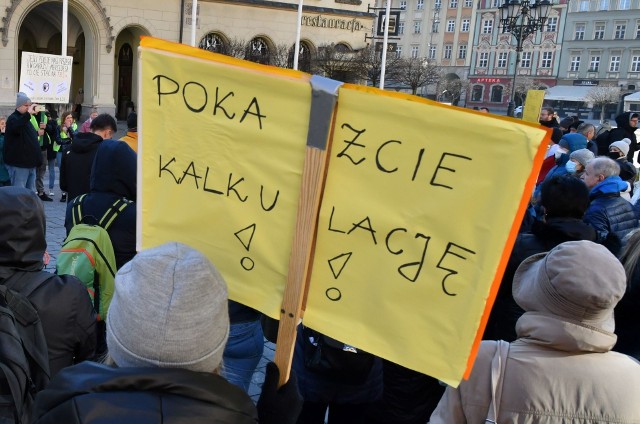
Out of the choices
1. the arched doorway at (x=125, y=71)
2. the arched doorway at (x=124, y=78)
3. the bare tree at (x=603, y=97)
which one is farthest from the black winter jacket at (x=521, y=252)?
the bare tree at (x=603, y=97)

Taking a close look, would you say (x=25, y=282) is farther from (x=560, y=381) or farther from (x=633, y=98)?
(x=633, y=98)

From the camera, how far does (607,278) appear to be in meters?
1.83

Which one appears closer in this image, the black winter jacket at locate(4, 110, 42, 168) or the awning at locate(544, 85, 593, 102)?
the black winter jacket at locate(4, 110, 42, 168)

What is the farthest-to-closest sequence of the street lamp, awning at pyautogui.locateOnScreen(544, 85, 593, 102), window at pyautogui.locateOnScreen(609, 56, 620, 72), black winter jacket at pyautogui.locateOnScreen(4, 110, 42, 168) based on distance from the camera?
window at pyautogui.locateOnScreen(609, 56, 620, 72) < awning at pyautogui.locateOnScreen(544, 85, 593, 102) < the street lamp < black winter jacket at pyautogui.locateOnScreen(4, 110, 42, 168)

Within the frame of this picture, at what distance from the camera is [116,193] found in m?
3.77

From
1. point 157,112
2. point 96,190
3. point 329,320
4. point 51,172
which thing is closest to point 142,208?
point 157,112

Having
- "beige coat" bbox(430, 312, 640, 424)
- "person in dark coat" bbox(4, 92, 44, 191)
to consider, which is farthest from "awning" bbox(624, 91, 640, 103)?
"beige coat" bbox(430, 312, 640, 424)

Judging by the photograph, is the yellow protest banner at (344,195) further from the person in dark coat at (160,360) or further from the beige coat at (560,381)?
the person in dark coat at (160,360)

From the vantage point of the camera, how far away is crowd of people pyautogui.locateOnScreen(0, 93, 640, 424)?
1405 mm

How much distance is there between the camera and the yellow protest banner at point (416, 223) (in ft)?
5.72

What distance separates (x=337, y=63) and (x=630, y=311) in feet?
Answer: 88.8

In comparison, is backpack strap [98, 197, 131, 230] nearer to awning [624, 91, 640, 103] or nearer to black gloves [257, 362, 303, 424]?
black gloves [257, 362, 303, 424]

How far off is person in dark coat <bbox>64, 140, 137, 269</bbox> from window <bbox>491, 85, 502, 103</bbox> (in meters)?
71.0

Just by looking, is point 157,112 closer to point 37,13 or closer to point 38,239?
point 38,239
